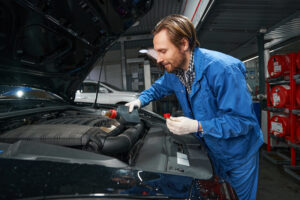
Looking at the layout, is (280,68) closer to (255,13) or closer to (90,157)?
(255,13)

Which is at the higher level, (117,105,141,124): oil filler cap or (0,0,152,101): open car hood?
(0,0,152,101): open car hood

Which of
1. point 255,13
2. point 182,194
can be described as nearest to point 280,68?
point 255,13

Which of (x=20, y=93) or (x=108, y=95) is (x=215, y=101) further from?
(x=108, y=95)

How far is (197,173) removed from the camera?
2.45 ft

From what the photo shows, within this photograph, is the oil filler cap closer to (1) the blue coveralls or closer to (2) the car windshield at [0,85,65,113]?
(1) the blue coveralls

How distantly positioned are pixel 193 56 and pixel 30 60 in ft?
3.89

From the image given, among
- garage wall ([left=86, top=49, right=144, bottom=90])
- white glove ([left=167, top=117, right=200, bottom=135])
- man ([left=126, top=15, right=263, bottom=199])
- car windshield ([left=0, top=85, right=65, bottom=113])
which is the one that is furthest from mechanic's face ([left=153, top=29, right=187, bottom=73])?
garage wall ([left=86, top=49, right=144, bottom=90])

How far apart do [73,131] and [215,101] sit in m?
0.79

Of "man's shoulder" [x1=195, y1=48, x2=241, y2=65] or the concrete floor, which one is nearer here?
"man's shoulder" [x1=195, y1=48, x2=241, y2=65]

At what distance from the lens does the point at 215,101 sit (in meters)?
1.06

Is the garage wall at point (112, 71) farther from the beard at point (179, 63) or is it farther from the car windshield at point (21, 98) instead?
the beard at point (179, 63)

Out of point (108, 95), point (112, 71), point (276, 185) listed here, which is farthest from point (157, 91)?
point (112, 71)

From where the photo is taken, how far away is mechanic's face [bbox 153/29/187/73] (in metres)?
1.01

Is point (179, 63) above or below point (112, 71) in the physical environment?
below
